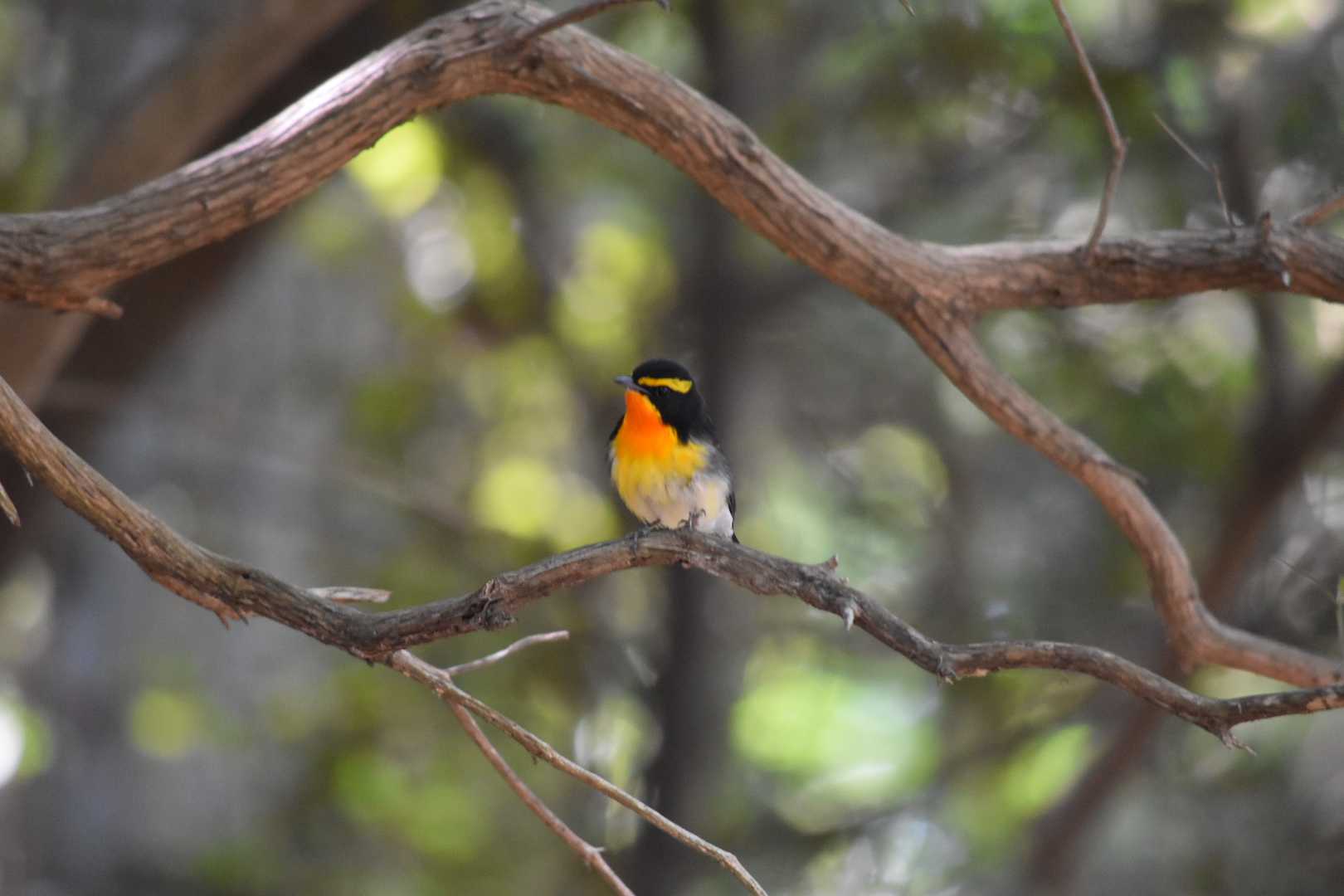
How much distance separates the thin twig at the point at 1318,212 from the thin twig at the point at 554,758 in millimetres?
2497

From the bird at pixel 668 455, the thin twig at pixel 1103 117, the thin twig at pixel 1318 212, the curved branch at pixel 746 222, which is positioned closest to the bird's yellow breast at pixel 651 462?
the bird at pixel 668 455

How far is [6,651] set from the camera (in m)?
10.1

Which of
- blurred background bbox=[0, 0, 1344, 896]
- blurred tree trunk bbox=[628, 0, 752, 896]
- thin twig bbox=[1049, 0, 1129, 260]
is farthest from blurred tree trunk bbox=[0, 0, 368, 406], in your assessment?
thin twig bbox=[1049, 0, 1129, 260]

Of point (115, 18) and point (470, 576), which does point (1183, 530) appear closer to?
point (470, 576)

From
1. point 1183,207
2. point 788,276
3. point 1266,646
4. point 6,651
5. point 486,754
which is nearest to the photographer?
point 486,754

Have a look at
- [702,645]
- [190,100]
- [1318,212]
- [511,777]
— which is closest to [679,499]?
[511,777]

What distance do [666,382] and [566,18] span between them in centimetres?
138

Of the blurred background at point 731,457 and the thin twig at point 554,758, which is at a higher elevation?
the blurred background at point 731,457

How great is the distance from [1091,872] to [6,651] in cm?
742

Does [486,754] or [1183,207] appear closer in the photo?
[486,754]

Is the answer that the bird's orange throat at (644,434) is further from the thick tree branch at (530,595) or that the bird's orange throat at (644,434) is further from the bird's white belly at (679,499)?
the thick tree branch at (530,595)

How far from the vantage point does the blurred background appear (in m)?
6.80

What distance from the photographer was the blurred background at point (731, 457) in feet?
22.3

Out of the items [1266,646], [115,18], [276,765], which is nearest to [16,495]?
[115,18]
